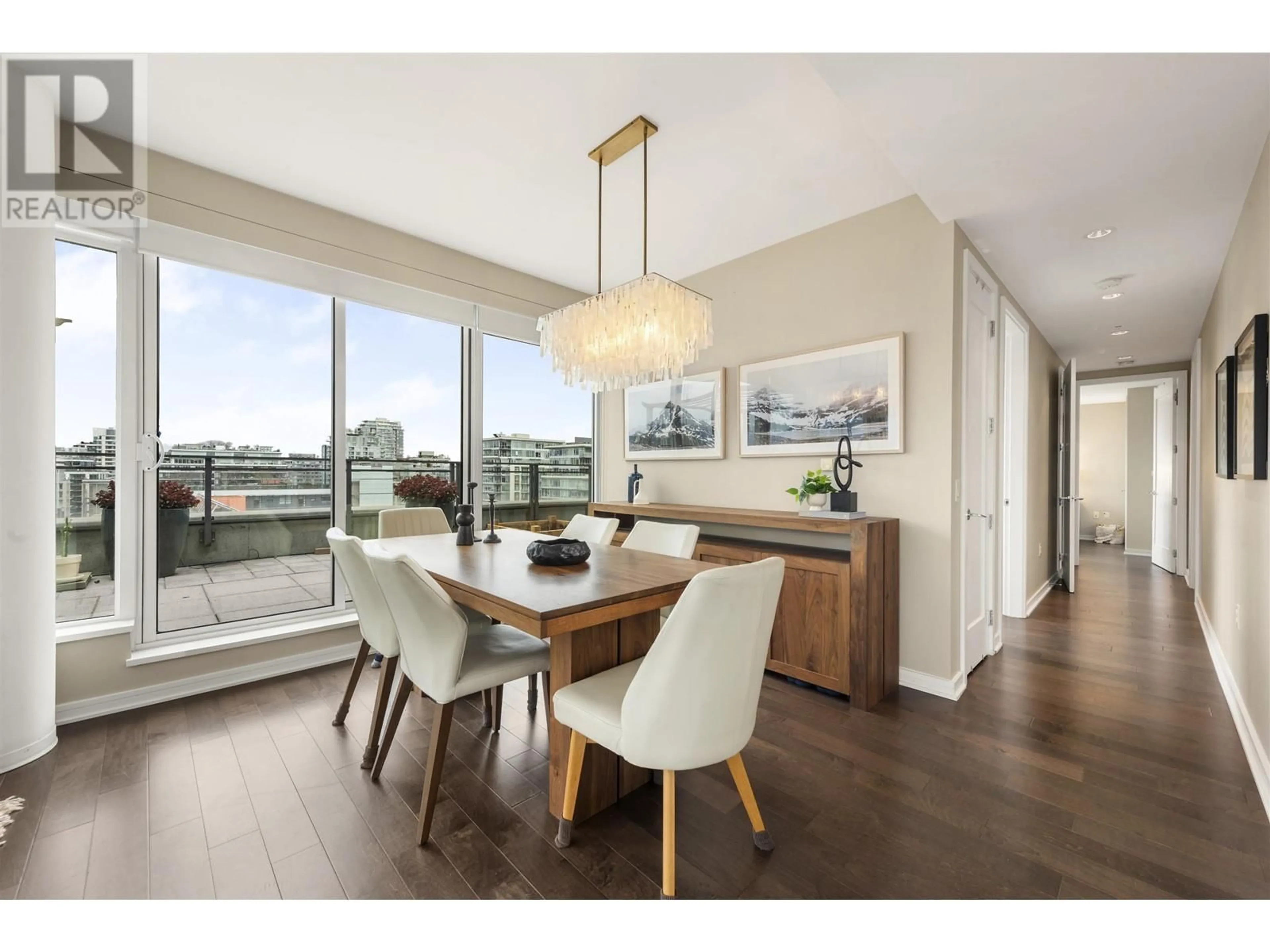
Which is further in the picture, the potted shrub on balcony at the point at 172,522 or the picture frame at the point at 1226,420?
the potted shrub on balcony at the point at 172,522

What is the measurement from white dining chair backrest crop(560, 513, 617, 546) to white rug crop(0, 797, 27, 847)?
2.14m

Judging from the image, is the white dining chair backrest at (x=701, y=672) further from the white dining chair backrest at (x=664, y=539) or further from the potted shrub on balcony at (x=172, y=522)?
the potted shrub on balcony at (x=172, y=522)

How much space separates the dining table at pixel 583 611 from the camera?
1.56m

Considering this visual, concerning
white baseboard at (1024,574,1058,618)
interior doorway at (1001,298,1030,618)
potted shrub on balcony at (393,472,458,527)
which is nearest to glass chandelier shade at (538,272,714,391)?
potted shrub on balcony at (393,472,458,527)

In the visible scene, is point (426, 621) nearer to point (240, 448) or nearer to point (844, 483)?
point (240, 448)

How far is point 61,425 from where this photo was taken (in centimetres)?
249

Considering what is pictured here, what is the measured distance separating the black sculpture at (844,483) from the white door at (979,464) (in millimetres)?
544

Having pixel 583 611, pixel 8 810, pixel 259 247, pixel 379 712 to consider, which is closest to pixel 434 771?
pixel 379 712

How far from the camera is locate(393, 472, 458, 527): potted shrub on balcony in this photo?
3631 millimetres

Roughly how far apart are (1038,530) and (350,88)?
5.75 meters

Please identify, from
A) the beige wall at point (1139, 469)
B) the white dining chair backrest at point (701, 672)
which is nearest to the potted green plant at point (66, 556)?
the white dining chair backrest at point (701, 672)

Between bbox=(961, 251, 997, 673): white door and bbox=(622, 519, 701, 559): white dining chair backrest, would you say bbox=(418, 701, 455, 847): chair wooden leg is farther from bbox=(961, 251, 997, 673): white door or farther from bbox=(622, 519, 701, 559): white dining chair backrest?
bbox=(961, 251, 997, 673): white door

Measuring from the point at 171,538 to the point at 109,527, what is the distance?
25 centimetres

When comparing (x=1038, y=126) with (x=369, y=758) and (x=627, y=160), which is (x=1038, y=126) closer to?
(x=627, y=160)
